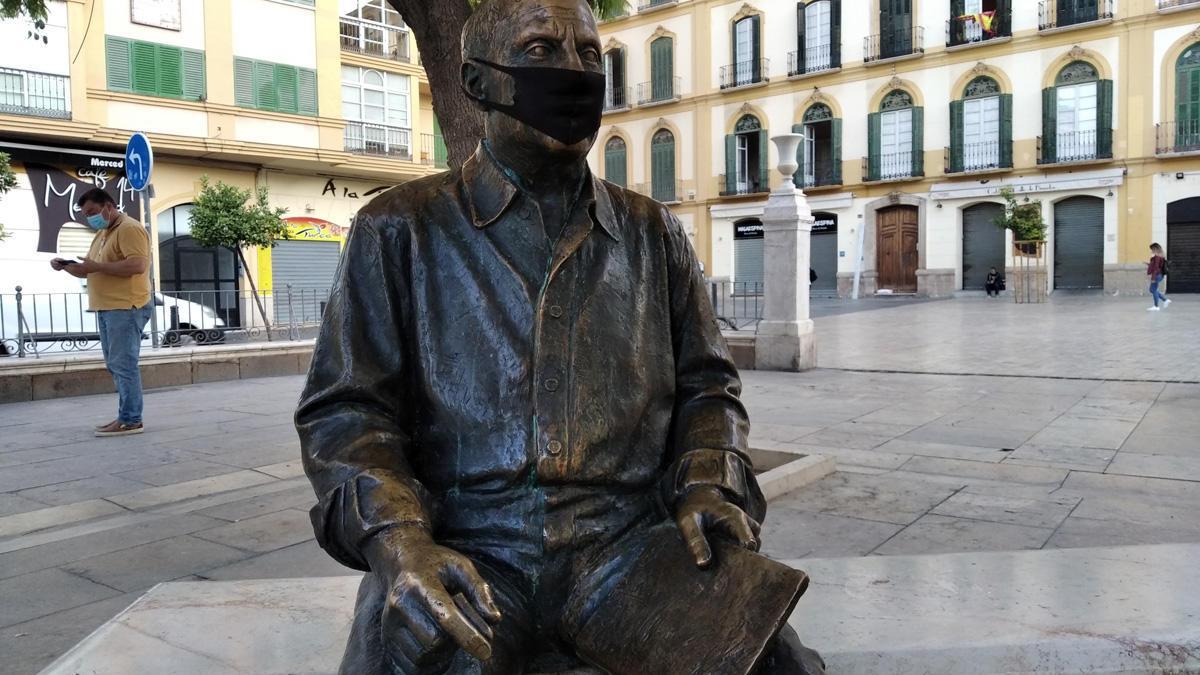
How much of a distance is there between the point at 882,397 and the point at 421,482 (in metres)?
7.61

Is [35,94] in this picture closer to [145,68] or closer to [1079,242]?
[145,68]

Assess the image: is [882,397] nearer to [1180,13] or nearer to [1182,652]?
[1182,652]

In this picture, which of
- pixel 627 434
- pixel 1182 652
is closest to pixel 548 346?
pixel 627 434

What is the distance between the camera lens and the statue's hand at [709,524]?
145cm

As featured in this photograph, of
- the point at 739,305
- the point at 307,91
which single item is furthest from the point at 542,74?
the point at 307,91

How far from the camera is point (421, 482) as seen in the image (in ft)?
5.31

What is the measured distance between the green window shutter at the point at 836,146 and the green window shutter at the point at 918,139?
2573 mm

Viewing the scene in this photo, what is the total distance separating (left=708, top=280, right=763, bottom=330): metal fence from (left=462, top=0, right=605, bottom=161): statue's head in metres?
10.7

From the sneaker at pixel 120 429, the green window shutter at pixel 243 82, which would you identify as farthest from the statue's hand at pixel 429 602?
the green window shutter at pixel 243 82

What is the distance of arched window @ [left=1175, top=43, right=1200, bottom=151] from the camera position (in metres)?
26.8

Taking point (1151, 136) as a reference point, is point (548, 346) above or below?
below

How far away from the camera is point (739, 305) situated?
13.1 metres

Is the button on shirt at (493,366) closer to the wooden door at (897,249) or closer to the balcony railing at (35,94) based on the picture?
the balcony railing at (35,94)

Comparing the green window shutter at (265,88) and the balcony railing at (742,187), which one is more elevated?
the green window shutter at (265,88)
